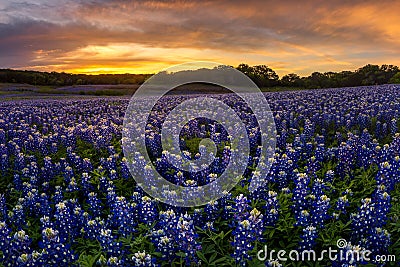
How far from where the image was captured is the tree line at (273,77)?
47000 millimetres

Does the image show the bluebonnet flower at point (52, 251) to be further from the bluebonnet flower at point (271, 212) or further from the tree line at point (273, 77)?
the tree line at point (273, 77)

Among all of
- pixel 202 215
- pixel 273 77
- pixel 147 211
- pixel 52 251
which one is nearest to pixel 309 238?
pixel 202 215

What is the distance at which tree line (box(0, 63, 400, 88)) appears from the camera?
47000 mm

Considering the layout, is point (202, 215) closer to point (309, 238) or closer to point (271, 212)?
point (271, 212)

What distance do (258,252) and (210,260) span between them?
49 cm

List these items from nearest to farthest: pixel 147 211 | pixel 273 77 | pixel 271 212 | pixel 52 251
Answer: pixel 52 251
pixel 271 212
pixel 147 211
pixel 273 77

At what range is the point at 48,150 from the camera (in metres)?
8.17

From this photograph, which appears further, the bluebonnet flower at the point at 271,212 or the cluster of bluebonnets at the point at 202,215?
the bluebonnet flower at the point at 271,212

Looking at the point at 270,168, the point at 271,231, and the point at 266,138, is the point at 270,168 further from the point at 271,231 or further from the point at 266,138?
the point at 266,138

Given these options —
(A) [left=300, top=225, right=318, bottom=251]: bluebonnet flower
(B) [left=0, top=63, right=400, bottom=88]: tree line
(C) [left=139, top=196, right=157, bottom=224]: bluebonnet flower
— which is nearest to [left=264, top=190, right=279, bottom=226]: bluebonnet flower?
(A) [left=300, top=225, right=318, bottom=251]: bluebonnet flower

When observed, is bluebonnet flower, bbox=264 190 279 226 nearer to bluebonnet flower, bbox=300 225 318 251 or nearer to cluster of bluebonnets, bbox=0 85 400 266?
cluster of bluebonnets, bbox=0 85 400 266

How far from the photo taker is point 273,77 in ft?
160

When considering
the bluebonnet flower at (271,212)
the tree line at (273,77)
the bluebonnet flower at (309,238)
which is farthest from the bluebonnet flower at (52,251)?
the tree line at (273,77)

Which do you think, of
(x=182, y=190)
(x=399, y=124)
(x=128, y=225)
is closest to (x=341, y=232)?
(x=182, y=190)
